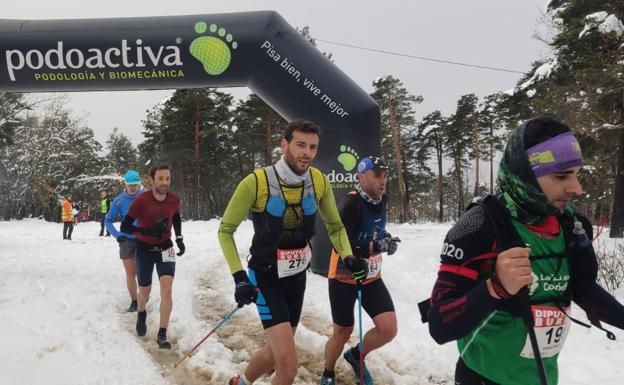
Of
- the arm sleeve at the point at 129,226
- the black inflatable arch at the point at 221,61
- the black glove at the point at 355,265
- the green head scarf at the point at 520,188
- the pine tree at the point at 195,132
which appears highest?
the pine tree at the point at 195,132

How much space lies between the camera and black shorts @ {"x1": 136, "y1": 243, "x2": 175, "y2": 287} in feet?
17.3

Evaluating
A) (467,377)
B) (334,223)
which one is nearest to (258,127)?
(334,223)

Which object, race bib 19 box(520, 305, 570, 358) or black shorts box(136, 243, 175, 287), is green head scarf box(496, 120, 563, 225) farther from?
black shorts box(136, 243, 175, 287)

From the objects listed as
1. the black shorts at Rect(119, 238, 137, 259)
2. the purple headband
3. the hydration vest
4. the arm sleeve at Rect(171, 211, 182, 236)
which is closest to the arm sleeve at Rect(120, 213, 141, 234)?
the arm sleeve at Rect(171, 211, 182, 236)

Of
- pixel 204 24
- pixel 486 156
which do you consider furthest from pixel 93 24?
pixel 486 156

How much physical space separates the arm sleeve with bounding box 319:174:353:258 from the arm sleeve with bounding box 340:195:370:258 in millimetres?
253

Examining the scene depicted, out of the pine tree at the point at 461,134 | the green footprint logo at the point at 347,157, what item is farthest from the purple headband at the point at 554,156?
the pine tree at the point at 461,134

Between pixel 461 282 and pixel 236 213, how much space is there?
206cm

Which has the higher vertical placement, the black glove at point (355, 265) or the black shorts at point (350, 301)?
the black glove at point (355, 265)

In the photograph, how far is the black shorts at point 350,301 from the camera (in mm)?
3965

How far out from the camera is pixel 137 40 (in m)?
8.21

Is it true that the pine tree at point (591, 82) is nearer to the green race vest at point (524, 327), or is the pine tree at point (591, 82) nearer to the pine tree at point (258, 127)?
the green race vest at point (524, 327)

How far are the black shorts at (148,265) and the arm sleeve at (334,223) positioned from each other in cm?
256

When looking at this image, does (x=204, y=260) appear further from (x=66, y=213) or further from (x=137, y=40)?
(x=66, y=213)
